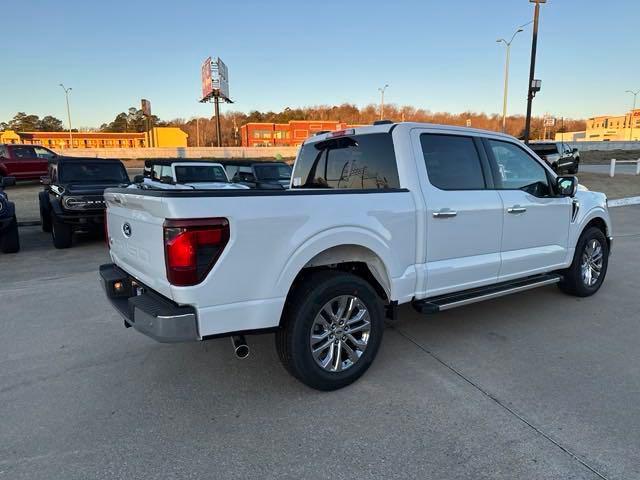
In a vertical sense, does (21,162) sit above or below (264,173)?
above

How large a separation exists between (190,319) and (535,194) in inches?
144

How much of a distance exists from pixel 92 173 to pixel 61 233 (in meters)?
2.11

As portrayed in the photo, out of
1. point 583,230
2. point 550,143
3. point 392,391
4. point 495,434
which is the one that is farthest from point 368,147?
point 550,143

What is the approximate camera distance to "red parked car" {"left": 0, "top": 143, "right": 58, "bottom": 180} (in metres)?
20.0

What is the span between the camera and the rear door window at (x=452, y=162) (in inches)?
150

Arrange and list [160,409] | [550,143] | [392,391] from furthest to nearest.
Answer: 1. [550,143]
2. [392,391]
3. [160,409]

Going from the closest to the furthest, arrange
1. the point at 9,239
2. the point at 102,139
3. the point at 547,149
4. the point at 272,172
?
the point at 9,239
the point at 272,172
the point at 547,149
the point at 102,139

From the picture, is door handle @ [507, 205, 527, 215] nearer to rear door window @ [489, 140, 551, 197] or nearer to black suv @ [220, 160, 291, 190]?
rear door window @ [489, 140, 551, 197]

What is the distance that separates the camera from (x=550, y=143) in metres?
22.7

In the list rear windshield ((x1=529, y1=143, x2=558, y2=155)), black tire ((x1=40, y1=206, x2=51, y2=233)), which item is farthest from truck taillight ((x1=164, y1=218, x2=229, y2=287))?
rear windshield ((x1=529, y1=143, x2=558, y2=155))

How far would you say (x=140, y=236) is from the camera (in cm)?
304

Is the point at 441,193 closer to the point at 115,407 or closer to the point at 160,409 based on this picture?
the point at 160,409

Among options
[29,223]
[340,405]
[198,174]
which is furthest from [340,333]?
[29,223]

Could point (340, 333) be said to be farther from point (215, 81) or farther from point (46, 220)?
point (215, 81)
